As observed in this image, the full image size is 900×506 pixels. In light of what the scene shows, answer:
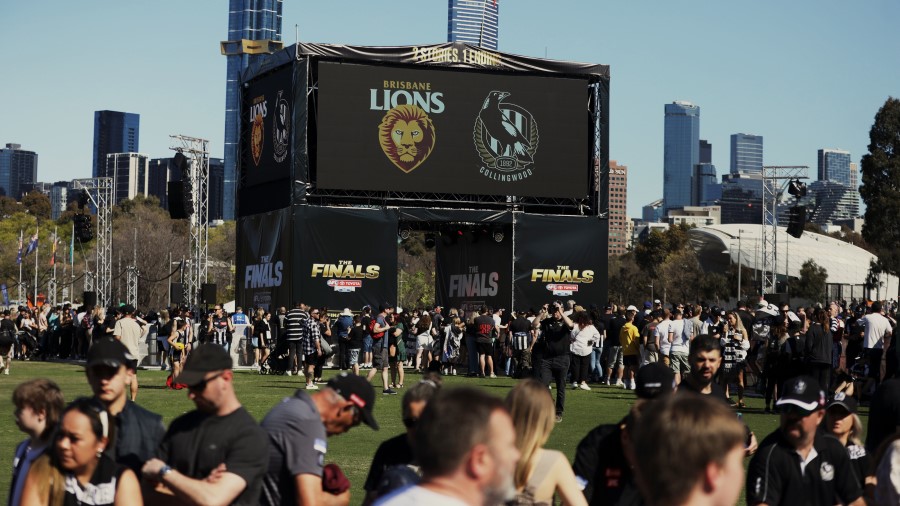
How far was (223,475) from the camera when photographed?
17.6ft

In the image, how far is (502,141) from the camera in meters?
38.2

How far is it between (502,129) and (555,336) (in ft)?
66.5

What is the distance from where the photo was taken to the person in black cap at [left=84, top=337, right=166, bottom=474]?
5977mm

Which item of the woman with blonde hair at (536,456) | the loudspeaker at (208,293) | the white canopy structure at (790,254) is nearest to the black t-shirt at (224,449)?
the woman with blonde hair at (536,456)

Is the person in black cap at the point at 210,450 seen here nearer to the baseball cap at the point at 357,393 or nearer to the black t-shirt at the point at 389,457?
the baseball cap at the point at 357,393

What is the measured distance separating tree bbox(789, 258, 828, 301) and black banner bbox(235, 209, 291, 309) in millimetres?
58354

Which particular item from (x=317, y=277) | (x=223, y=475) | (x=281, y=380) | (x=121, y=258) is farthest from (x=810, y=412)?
(x=121, y=258)

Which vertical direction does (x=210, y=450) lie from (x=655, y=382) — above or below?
below

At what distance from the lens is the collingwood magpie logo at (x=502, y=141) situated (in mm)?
38156

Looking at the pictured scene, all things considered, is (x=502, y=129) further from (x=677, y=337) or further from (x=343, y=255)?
(x=677, y=337)

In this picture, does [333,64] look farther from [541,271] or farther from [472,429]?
[472,429]

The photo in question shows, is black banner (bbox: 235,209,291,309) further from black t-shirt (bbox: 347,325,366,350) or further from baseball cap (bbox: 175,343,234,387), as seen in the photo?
baseball cap (bbox: 175,343,234,387)

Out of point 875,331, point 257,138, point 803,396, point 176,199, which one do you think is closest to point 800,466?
point 803,396

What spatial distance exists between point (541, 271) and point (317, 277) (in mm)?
6604
